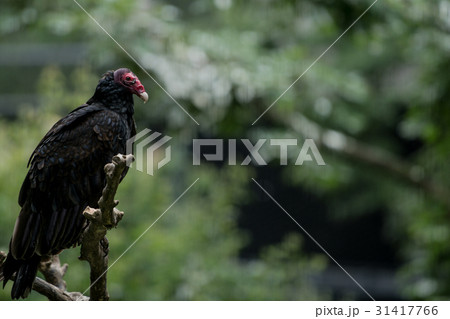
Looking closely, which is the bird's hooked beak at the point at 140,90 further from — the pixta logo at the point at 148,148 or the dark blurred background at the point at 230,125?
the dark blurred background at the point at 230,125

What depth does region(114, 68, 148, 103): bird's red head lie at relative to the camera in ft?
1.53

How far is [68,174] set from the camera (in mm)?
553

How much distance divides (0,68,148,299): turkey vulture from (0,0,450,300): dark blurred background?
13.5 inches

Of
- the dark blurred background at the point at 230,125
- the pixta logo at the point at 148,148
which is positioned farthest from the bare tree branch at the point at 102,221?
the dark blurred background at the point at 230,125

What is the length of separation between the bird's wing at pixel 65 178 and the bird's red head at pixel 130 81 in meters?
0.05

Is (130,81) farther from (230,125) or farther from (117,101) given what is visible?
(230,125)

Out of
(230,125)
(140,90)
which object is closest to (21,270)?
(140,90)

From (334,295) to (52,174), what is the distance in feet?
9.80

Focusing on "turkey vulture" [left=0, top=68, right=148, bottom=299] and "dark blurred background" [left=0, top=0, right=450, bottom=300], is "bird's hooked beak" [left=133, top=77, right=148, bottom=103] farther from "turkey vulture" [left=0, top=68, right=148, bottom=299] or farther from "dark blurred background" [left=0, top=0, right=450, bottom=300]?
"dark blurred background" [left=0, top=0, right=450, bottom=300]

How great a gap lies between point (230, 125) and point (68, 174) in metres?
0.95
